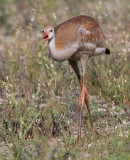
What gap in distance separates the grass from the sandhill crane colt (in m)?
0.28

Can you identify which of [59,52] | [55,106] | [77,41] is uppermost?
[77,41]

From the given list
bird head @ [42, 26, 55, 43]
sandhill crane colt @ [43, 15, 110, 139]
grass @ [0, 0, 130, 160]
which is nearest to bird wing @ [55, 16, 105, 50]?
sandhill crane colt @ [43, 15, 110, 139]

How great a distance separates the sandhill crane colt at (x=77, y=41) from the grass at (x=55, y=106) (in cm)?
28

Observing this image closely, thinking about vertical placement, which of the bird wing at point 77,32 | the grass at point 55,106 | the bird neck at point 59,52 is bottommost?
the grass at point 55,106

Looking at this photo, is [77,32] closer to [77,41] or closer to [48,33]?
[77,41]

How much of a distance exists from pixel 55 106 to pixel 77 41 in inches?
37.1

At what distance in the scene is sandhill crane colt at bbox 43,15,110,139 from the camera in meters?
4.85

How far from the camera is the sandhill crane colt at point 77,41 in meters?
4.85

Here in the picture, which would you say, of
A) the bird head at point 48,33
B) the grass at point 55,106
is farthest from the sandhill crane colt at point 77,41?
the grass at point 55,106

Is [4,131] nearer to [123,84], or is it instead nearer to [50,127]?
[50,127]

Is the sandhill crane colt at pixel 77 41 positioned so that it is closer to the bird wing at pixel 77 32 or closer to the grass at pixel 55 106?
the bird wing at pixel 77 32

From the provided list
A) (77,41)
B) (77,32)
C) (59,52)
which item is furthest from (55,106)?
(77,32)

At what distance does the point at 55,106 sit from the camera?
16.7 feet

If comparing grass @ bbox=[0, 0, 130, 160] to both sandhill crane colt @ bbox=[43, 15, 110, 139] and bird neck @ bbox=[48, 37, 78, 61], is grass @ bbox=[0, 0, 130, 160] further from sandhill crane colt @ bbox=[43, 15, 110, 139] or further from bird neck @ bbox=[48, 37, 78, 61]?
bird neck @ bbox=[48, 37, 78, 61]
